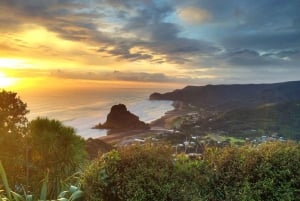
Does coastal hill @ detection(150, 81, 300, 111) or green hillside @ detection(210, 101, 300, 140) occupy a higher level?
coastal hill @ detection(150, 81, 300, 111)

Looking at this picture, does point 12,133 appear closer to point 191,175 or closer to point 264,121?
point 191,175

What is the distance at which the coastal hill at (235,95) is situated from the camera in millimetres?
129875

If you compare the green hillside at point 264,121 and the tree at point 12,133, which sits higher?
the tree at point 12,133

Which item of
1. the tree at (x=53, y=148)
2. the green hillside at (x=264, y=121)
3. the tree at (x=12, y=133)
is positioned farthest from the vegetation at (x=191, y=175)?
the green hillside at (x=264, y=121)

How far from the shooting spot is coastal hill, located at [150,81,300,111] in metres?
130

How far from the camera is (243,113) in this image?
327 ft

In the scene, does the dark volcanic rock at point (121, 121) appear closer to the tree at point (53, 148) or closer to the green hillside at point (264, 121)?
the green hillside at point (264, 121)

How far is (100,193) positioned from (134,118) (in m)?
80.7

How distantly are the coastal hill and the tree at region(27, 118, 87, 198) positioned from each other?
11401 cm

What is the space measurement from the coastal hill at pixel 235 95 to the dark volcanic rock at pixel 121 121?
47.9 m

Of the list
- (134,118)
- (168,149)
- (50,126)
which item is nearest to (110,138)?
(134,118)

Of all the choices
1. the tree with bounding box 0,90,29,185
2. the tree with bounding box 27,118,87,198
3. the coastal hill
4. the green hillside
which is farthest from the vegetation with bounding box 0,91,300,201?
the coastal hill

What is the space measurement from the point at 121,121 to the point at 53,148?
2888 inches

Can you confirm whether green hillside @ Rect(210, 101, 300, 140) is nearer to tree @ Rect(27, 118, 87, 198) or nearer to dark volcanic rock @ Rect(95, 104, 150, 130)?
dark volcanic rock @ Rect(95, 104, 150, 130)
